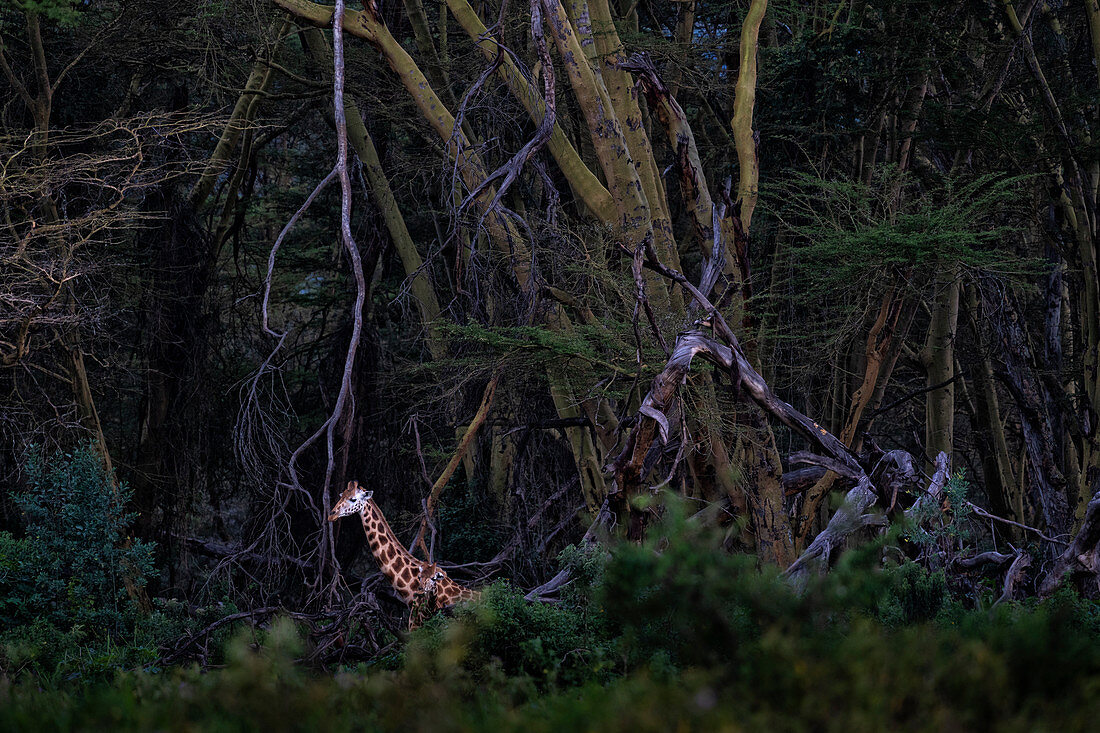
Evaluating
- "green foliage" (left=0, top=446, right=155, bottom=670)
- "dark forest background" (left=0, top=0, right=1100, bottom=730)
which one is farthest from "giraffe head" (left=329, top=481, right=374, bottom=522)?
"green foliage" (left=0, top=446, right=155, bottom=670)

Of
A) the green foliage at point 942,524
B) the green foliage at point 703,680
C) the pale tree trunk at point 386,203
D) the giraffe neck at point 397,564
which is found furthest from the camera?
the pale tree trunk at point 386,203

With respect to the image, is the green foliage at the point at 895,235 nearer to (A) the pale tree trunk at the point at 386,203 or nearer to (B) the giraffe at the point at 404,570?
(B) the giraffe at the point at 404,570

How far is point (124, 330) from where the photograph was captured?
11.7 metres

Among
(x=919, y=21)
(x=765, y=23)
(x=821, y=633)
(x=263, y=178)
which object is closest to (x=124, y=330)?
(x=263, y=178)

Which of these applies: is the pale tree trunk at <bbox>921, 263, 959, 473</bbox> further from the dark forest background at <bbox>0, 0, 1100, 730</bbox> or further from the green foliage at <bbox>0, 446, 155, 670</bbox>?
the green foliage at <bbox>0, 446, 155, 670</bbox>

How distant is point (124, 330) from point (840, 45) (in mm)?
8681

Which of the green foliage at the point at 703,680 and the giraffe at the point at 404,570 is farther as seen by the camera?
the giraffe at the point at 404,570

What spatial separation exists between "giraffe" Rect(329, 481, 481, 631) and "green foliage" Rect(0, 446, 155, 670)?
210 cm

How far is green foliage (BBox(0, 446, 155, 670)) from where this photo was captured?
25.1 ft

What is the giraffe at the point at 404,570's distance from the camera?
6.69 m

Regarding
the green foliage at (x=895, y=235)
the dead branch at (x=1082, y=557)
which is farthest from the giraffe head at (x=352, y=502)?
Answer: the dead branch at (x=1082, y=557)

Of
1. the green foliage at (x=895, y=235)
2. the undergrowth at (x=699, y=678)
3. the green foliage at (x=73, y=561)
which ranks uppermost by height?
the green foliage at (x=895, y=235)

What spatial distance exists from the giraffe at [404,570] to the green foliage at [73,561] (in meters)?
2.10

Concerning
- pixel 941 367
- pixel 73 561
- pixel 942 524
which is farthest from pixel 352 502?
pixel 941 367
